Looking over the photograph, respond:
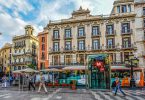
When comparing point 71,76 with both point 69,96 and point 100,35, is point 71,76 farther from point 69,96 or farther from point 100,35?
point 69,96

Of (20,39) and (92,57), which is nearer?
(92,57)

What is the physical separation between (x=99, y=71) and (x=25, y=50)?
58040 mm

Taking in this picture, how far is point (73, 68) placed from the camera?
121ft

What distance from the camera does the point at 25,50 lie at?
268 feet

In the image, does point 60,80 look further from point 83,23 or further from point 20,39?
point 20,39

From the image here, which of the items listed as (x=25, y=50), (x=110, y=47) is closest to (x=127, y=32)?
(x=110, y=47)

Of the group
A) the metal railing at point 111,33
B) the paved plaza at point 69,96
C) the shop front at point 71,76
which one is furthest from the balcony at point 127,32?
A: the paved plaza at point 69,96

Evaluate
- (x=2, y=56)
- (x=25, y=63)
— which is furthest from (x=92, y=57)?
(x=2, y=56)

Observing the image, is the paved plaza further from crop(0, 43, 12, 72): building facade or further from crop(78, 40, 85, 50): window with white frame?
crop(0, 43, 12, 72): building facade

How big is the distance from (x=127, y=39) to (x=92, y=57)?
27519mm

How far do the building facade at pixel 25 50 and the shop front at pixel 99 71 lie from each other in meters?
A: 54.4

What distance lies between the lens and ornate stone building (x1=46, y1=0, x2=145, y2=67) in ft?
170

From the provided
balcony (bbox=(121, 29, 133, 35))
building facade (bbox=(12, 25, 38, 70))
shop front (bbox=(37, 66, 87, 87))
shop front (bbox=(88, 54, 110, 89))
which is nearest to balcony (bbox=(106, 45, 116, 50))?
balcony (bbox=(121, 29, 133, 35))

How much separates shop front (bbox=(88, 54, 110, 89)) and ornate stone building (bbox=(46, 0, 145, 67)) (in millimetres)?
25584
